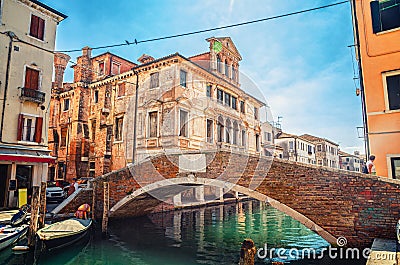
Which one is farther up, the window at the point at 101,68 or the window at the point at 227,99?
the window at the point at 101,68

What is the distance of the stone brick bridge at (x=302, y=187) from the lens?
6371 mm

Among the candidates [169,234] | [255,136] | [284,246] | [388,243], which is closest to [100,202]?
[169,234]

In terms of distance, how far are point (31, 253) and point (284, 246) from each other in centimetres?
702

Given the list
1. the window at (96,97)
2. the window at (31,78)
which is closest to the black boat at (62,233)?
the window at (31,78)

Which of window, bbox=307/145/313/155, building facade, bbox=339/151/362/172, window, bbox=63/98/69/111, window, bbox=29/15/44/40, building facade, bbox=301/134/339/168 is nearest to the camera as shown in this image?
window, bbox=29/15/44/40

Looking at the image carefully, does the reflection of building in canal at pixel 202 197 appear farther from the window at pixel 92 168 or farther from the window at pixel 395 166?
the window at pixel 395 166

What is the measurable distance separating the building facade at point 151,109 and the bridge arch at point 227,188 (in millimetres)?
3358

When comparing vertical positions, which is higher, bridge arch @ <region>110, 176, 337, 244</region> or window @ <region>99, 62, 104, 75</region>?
window @ <region>99, 62, 104, 75</region>

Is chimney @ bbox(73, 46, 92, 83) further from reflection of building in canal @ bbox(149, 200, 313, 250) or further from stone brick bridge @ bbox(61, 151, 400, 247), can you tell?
stone brick bridge @ bbox(61, 151, 400, 247)

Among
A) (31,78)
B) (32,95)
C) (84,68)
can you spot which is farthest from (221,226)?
(84,68)

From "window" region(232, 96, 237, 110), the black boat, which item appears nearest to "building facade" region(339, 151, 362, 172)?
"window" region(232, 96, 237, 110)

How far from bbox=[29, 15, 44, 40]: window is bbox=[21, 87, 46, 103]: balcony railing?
2.50m

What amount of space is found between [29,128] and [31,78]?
216 cm

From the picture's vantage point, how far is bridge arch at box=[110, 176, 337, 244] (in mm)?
7145
